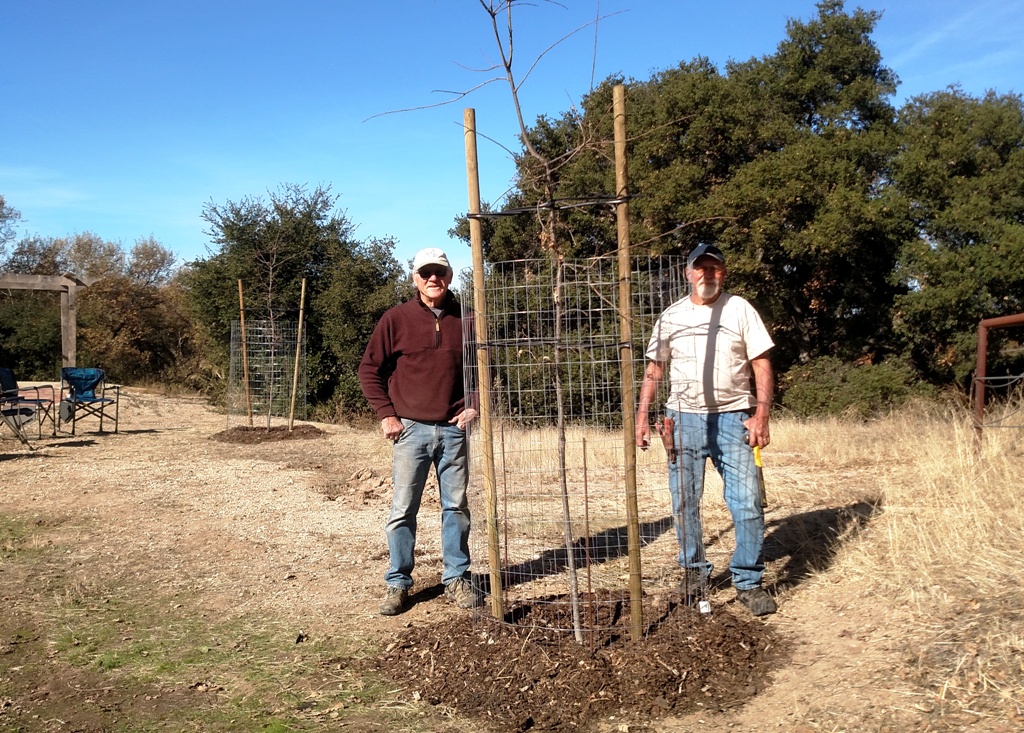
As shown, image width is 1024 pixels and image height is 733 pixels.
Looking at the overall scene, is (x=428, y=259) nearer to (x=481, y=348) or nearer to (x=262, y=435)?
(x=481, y=348)

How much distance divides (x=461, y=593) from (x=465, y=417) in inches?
35.5

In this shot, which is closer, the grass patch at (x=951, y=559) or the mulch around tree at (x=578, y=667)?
the grass patch at (x=951, y=559)

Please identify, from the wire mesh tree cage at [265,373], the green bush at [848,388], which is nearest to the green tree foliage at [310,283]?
the wire mesh tree cage at [265,373]

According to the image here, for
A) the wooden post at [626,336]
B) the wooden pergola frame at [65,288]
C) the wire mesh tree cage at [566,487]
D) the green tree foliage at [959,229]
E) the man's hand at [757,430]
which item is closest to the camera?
the wooden post at [626,336]

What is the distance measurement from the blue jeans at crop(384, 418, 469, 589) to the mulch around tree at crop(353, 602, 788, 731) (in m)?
0.54

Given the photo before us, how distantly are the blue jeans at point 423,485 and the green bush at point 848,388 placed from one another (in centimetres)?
1059

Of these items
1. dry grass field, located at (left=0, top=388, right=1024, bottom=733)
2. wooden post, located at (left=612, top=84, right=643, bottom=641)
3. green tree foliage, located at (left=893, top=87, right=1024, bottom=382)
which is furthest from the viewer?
green tree foliage, located at (left=893, top=87, right=1024, bottom=382)

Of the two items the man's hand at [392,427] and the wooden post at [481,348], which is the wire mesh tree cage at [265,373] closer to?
the man's hand at [392,427]

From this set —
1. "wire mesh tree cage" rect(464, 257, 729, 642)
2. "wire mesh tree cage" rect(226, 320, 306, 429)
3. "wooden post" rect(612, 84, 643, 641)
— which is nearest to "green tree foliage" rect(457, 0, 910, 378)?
"wire mesh tree cage" rect(226, 320, 306, 429)

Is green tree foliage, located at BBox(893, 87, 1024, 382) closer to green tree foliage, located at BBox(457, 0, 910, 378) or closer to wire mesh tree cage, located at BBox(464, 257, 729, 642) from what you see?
green tree foliage, located at BBox(457, 0, 910, 378)

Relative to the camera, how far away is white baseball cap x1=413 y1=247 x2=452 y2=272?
13.8ft

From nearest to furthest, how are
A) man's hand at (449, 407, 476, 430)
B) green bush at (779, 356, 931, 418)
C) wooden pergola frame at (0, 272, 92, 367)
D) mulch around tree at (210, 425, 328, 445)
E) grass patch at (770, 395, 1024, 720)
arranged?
grass patch at (770, 395, 1024, 720) → man's hand at (449, 407, 476, 430) → mulch around tree at (210, 425, 328, 445) → green bush at (779, 356, 931, 418) → wooden pergola frame at (0, 272, 92, 367)

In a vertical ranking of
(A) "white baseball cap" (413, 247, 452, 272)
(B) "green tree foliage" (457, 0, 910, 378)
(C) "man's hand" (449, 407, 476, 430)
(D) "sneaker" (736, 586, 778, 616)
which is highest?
(B) "green tree foliage" (457, 0, 910, 378)

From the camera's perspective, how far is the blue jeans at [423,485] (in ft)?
14.0
